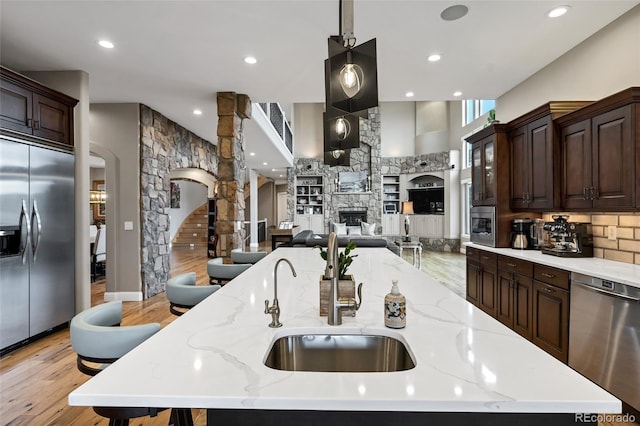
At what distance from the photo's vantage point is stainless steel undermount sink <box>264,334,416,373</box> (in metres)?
1.23

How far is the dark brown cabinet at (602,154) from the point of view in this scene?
2426mm

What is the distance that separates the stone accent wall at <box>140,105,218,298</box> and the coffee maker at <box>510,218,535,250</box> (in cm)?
502

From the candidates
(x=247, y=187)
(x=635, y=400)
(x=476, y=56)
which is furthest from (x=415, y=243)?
(x=247, y=187)

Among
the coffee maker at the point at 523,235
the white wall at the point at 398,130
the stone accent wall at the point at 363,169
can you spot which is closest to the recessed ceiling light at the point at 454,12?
the coffee maker at the point at 523,235

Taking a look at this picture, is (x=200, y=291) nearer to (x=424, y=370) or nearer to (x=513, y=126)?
(x=424, y=370)

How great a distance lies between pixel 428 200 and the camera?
1150 centimetres

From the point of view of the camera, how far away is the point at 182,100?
484 centimetres

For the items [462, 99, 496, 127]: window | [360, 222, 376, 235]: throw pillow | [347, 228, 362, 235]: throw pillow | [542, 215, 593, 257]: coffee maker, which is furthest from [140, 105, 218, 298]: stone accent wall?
[462, 99, 496, 127]: window

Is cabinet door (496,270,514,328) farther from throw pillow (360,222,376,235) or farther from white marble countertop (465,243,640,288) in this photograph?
throw pillow (360,222,376,235)

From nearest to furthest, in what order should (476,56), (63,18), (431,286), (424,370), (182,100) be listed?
1. (424,370)
2. (431,286)
3. (63,18)
4. (476,56)
5. (182,100)

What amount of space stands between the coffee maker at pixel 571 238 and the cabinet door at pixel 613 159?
421mm

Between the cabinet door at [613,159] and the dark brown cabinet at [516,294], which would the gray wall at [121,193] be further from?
the cabinet door at [613,159]

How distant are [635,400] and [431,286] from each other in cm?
147

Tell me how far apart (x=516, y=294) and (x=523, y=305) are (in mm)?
139
